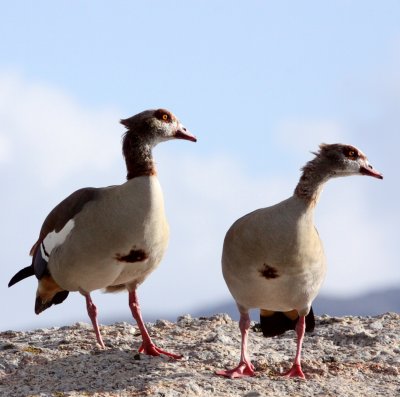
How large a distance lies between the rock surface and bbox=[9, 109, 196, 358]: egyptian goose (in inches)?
18.8

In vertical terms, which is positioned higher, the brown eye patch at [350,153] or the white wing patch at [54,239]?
the brown eye patch at [350,153]

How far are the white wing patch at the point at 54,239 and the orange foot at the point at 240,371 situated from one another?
209 centimetres

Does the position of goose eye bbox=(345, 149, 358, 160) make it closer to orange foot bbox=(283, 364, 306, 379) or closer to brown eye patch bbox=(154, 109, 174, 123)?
brown eye patch bbox=(154, 109, 174, 123)

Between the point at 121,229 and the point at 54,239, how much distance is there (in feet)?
3.46

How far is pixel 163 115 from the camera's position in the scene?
11.2 m

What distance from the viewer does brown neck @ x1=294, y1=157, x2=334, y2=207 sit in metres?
10.5

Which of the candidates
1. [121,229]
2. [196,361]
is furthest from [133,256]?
[196,361]

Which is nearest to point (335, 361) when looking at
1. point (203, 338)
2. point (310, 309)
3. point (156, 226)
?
point (310, 309)

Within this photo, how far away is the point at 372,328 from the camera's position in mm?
12953

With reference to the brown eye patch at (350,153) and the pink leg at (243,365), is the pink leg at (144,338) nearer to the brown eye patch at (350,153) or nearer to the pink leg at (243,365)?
the pink leg at (243,365)

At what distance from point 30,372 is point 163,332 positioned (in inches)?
88.2

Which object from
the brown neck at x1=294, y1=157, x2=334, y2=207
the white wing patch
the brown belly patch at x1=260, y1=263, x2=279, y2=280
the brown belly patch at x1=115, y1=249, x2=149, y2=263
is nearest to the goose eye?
the brown neck at x1=294, y1=157, x2=334, y2=207

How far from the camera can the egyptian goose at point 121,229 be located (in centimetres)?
1070

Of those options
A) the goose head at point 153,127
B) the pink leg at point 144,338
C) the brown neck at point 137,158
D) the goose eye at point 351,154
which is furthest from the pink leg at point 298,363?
the goose head at point 153,127
